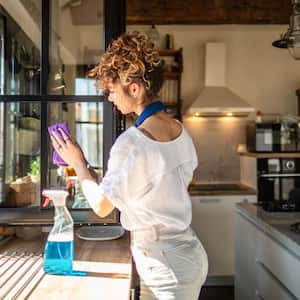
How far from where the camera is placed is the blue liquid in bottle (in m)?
1.18

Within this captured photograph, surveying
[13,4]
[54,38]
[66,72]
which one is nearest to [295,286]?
[66,72]

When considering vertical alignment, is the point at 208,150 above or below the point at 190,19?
below

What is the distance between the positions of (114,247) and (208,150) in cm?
350

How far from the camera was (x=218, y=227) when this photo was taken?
405 centimetres

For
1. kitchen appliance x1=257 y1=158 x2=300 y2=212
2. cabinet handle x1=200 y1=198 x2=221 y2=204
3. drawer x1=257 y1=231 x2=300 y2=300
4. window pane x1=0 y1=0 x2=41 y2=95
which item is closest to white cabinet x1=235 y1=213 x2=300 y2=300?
drawer x1=257 y1=231 x2=300 y2=300

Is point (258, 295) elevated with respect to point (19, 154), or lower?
lower

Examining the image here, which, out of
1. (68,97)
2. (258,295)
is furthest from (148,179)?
(258,295)

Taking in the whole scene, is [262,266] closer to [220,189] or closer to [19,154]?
[19,154]

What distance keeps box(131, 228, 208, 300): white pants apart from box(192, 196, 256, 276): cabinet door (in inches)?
111

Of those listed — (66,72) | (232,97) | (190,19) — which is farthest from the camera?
(232,97)

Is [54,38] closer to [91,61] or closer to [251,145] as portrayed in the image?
[91,61]

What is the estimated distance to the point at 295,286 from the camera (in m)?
1.76

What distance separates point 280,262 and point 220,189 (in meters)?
2.36

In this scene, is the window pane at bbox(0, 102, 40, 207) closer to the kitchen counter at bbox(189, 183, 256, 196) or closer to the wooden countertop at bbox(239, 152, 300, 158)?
the kitchen counter at bbox(189, 183, 256, 196)
